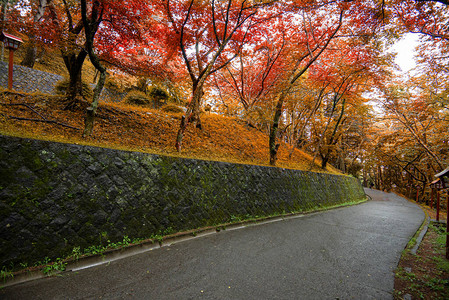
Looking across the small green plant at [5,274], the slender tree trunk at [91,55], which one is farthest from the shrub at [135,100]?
the small green plant at [5,274]

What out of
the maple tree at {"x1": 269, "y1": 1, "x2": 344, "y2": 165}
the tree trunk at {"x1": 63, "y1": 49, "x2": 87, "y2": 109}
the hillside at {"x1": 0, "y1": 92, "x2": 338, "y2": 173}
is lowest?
the hillside at {"x1": 0, "y1": 92, "x2": 338, "y2": 173}

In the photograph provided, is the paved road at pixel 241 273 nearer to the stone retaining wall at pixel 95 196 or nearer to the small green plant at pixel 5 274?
the small green plant at pixel 5 274

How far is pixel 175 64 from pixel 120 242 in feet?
29.1

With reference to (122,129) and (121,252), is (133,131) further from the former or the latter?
(121,252)

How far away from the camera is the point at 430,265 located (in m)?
4.05

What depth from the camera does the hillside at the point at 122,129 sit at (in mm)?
5027

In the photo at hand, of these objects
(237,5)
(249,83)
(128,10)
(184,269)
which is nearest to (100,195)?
(184,269)

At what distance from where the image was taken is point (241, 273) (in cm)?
318

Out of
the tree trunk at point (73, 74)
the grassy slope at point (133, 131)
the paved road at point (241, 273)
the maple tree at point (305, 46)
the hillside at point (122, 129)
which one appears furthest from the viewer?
the maple tree at point (305, 46)

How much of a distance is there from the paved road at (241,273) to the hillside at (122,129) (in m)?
2.53

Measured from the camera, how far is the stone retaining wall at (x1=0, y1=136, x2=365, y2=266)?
2.74 meters

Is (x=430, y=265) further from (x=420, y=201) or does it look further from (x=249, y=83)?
(x=420, y=201)

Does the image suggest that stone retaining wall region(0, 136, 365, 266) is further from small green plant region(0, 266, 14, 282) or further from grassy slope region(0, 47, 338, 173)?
grassy slope region(0, 47, 338, 173)

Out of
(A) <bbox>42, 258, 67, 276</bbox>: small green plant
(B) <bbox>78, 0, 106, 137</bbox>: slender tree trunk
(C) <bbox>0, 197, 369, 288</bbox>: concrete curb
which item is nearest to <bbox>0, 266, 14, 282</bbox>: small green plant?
(C) <bbox>0, 197, 369, 288</bbox>: concrete curb
